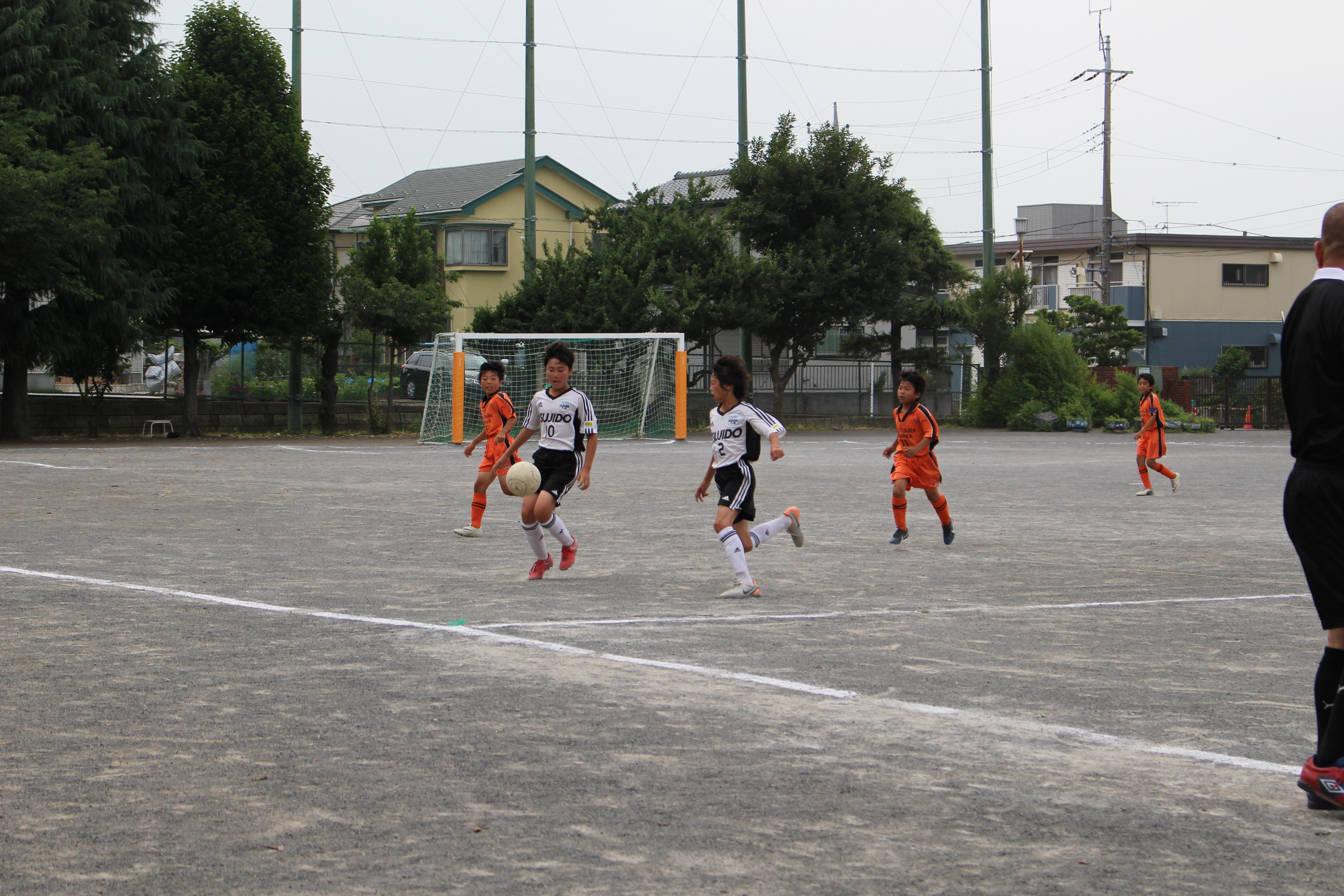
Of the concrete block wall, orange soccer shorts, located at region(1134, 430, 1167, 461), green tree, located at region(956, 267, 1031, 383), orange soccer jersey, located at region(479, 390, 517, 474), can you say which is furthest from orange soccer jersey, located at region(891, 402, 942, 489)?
green tree, located at region(956, 267, 1031, 383)

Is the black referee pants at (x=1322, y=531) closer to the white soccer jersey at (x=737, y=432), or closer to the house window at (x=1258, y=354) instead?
the white soccer jersey at (x=737, y=432)

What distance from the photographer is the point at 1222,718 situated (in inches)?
212

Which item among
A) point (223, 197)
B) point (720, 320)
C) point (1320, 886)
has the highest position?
point (223, 197)

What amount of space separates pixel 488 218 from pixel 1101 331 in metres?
22.7

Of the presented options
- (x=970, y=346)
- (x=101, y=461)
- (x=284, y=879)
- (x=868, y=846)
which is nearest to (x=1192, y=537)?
(x=868, y=846)

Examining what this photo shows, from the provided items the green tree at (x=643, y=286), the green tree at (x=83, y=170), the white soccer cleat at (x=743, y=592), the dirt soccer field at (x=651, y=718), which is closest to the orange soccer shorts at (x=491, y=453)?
the dirt soccer field at (x=651, y=718)

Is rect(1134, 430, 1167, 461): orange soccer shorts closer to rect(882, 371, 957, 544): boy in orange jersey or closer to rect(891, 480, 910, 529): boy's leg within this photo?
rect(882, 371, 957, 544): boy in orange jersey

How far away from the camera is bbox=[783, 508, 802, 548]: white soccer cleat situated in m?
9.12

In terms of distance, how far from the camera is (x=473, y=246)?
162 ft

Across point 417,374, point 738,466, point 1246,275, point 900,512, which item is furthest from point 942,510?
point 1246,275

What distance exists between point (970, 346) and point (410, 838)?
137 ft

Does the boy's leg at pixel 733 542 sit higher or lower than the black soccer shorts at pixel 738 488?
lower

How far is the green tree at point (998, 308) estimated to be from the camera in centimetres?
3878

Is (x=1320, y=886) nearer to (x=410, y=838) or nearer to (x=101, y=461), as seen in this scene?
(x=410, y=838)
